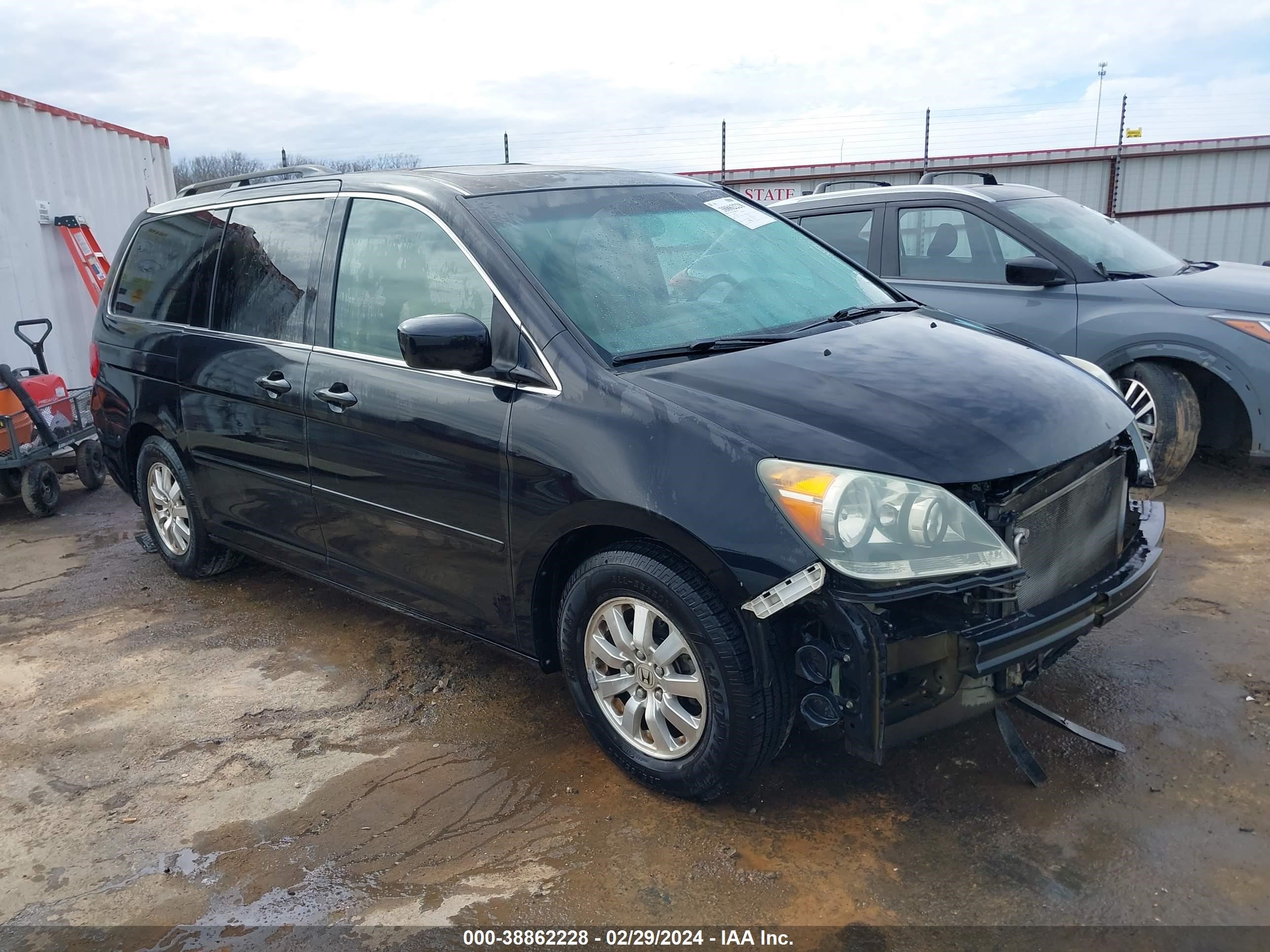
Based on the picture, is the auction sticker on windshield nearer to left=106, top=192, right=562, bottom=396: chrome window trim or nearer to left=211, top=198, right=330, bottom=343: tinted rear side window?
left=106, top=192, right=562, bottom=396: chrome window trim

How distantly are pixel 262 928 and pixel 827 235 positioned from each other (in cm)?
541

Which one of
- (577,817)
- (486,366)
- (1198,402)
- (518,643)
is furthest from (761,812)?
(1198,402)

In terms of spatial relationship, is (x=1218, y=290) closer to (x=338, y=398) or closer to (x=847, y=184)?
(x=847, y=184)

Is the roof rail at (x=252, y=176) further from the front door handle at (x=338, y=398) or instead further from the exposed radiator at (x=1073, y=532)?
the exposed radiator at (x=1073, y=532)

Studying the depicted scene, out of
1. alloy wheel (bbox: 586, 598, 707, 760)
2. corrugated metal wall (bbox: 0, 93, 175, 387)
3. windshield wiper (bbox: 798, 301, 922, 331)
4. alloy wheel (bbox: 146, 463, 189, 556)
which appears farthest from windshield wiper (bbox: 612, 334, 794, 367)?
corrugated metal wall (bbox: 0, 93, 175, 387)

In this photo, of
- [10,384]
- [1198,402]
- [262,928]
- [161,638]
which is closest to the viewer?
[262,928]

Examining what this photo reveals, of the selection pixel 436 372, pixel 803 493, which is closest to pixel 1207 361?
pixel 803 493

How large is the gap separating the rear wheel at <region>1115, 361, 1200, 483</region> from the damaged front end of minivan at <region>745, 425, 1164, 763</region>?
3255 mm

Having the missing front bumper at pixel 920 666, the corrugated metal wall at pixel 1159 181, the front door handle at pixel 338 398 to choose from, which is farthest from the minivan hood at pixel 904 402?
the corrugated metal wall at pixel 1159 181

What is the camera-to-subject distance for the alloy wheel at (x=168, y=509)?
4957mm

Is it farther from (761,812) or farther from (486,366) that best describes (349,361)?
(761,812)

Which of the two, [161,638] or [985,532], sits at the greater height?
[985,532]

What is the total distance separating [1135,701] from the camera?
136 inches

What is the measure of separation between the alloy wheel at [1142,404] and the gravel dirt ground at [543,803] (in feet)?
4.65
